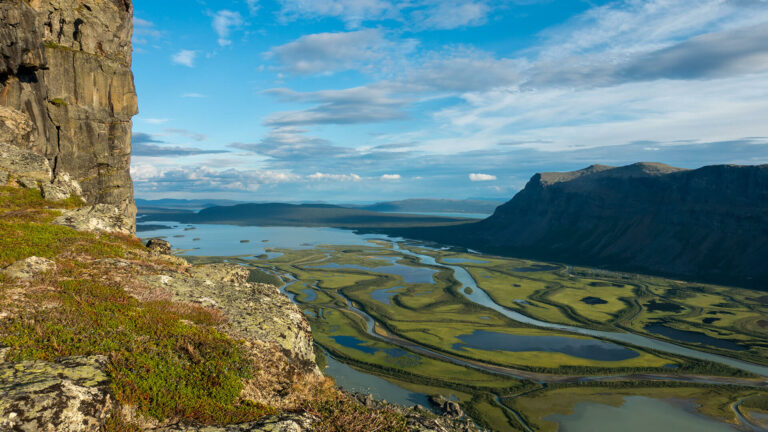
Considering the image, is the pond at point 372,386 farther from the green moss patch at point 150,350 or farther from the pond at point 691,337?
the pond at point 691,337

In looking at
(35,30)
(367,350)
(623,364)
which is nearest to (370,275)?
(367,350)

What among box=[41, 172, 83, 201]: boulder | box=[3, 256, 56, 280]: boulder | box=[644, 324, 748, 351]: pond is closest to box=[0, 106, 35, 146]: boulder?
box=[41, 172, 83, 201]: boulder

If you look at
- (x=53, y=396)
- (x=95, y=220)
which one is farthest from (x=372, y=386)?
(x=53, y=396)

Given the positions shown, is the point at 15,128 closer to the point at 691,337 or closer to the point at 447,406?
the point at 447,406

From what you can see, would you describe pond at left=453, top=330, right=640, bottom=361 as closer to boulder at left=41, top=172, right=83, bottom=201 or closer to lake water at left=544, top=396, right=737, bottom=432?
lake water at left=544, top=396, right=737, bottom=432

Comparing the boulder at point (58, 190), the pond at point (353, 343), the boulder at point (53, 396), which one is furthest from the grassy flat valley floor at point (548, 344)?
the boulder at point (53, 396)

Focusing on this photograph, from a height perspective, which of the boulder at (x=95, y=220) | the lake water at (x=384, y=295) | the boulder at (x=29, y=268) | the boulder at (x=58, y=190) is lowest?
the lake water at (x=384, y=295)

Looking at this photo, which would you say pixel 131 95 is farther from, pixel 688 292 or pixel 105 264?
pixel 688 292
